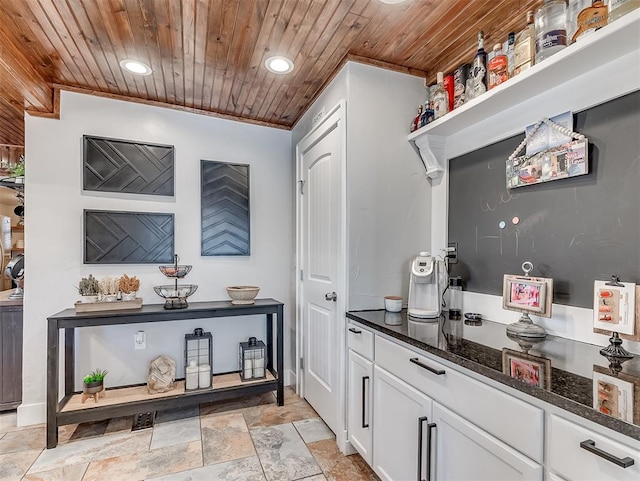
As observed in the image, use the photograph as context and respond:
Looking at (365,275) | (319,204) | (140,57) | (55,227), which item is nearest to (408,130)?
(319,204)

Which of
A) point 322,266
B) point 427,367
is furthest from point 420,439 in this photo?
point 322,266

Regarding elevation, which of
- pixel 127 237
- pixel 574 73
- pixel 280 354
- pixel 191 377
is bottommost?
pixel 191 377

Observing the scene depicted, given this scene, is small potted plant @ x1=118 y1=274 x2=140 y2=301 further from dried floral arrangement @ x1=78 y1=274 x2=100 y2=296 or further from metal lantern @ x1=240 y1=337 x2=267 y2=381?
metal lantern @ x1=240 y1=337 x2=267 y2=381

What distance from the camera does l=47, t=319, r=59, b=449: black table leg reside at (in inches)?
84.5

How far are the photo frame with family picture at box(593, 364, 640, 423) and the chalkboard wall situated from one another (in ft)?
1.57

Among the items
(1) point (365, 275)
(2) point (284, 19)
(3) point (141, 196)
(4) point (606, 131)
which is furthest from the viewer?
(3) point (141, 196)

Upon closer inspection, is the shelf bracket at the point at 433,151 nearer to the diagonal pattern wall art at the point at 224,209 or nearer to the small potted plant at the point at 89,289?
the diagonal pattern wall art at the point at 224,209

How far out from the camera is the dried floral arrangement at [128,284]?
2461 millimetres

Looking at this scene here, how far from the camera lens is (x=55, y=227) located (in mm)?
2527

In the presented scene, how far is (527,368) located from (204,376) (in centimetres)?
222

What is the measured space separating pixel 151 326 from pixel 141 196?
1036 millimetres

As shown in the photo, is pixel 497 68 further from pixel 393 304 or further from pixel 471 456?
pixel 471 456

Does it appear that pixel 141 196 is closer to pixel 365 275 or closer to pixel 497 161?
pixel 365 275

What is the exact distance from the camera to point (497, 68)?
168cm
